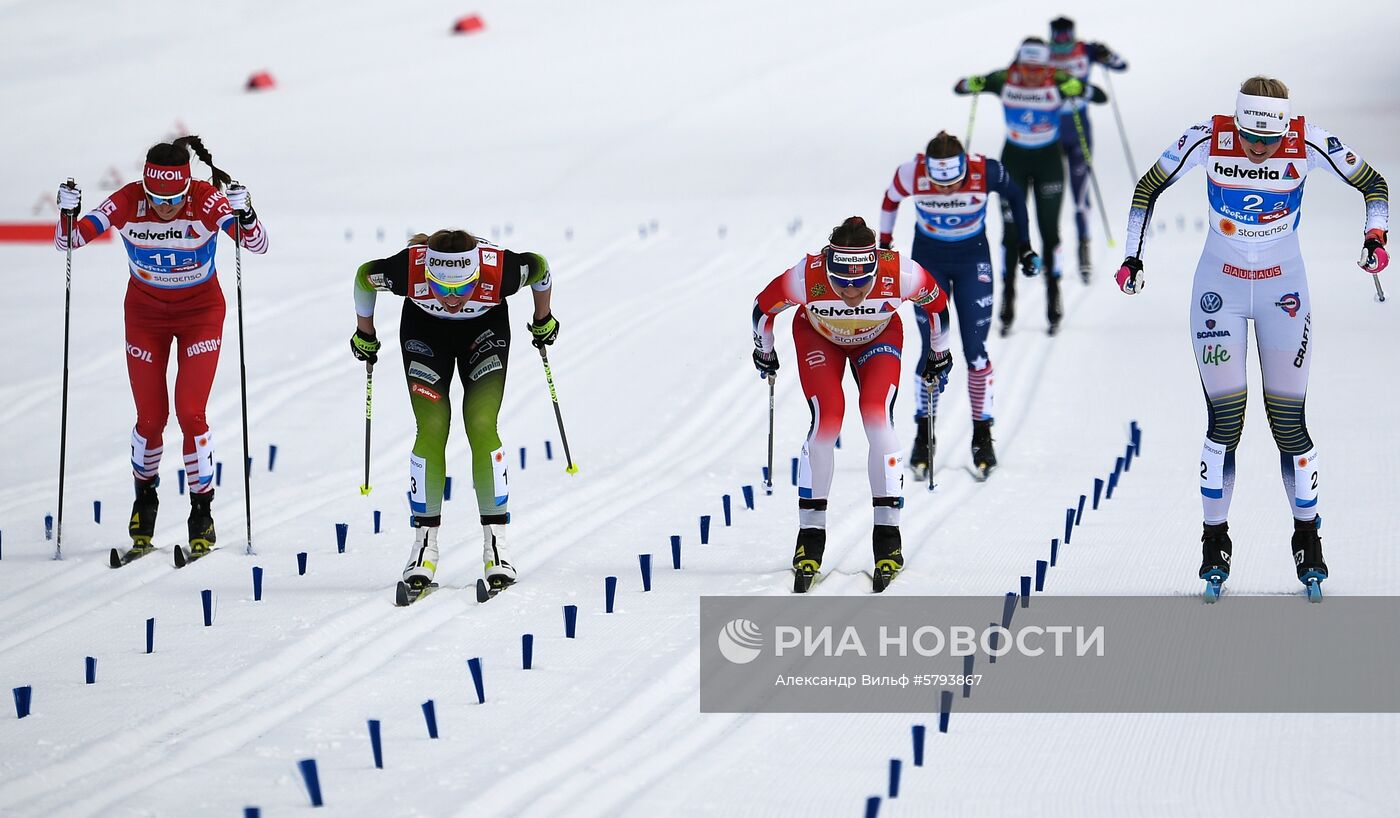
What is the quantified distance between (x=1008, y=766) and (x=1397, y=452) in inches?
190

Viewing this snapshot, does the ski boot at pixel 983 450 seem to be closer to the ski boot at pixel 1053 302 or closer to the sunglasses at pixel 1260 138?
the sunglasses at pixel 1260 138

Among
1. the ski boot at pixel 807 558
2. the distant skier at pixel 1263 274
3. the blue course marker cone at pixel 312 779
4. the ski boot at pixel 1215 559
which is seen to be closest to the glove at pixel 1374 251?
the distant skier at pixel 1263 274

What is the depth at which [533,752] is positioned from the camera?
541 cm

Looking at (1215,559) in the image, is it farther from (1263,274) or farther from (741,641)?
(741,641)

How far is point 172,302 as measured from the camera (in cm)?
811

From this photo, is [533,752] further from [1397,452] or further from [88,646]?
[1397,452]

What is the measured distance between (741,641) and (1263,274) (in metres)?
2.48

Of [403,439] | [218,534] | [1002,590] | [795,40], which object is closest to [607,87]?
[795,40]

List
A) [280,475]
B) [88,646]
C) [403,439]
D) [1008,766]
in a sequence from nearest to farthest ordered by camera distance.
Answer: [1008,766], [88,646], [280,475], [403,439]

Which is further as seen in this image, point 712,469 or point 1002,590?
point 712,469

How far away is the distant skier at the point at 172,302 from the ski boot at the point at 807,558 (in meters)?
2.94

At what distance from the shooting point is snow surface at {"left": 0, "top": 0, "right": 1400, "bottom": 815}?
5293 millimetres

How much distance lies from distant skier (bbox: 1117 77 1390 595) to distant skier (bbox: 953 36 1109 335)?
5.18m

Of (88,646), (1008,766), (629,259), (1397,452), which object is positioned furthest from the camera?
(629,259)
